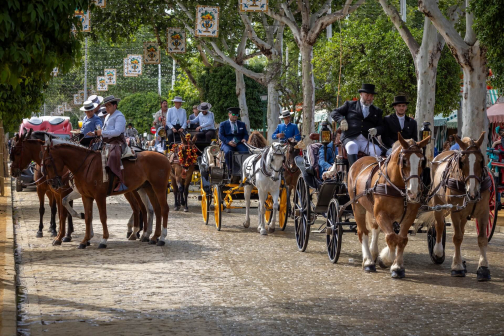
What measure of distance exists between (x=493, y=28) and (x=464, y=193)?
644 centimetres

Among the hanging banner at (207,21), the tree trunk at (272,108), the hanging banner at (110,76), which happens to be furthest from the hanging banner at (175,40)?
the hanging banner at (110,76)

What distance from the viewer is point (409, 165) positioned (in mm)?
10227

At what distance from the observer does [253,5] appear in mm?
24062

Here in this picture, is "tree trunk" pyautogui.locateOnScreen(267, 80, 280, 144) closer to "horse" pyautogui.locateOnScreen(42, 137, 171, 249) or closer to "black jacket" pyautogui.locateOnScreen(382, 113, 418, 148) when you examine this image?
"horse" pyautogui.locateOnScreen(42, 137, 171, 249)

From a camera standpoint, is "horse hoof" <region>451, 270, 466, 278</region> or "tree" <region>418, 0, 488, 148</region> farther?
"tree" <region>418, 0, 488, 148</region>

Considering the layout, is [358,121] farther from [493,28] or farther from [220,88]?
[220,88]

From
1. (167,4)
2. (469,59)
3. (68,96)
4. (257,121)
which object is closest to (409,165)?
(469,59)

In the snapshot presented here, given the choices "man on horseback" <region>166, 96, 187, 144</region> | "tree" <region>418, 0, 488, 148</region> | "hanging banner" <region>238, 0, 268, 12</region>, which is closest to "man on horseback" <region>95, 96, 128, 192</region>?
"tree" <region>418, 0, 488, 148</region>

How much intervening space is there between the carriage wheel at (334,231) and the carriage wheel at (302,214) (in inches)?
26.6

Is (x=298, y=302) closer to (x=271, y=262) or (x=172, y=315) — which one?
(x=172, y=315)

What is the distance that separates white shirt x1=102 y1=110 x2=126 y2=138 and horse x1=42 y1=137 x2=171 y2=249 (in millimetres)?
387

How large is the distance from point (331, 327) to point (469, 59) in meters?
12.0

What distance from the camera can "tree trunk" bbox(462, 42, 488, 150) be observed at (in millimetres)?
18500

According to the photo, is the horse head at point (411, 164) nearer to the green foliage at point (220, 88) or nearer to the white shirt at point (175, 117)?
the white shirt at point (175, 117)
